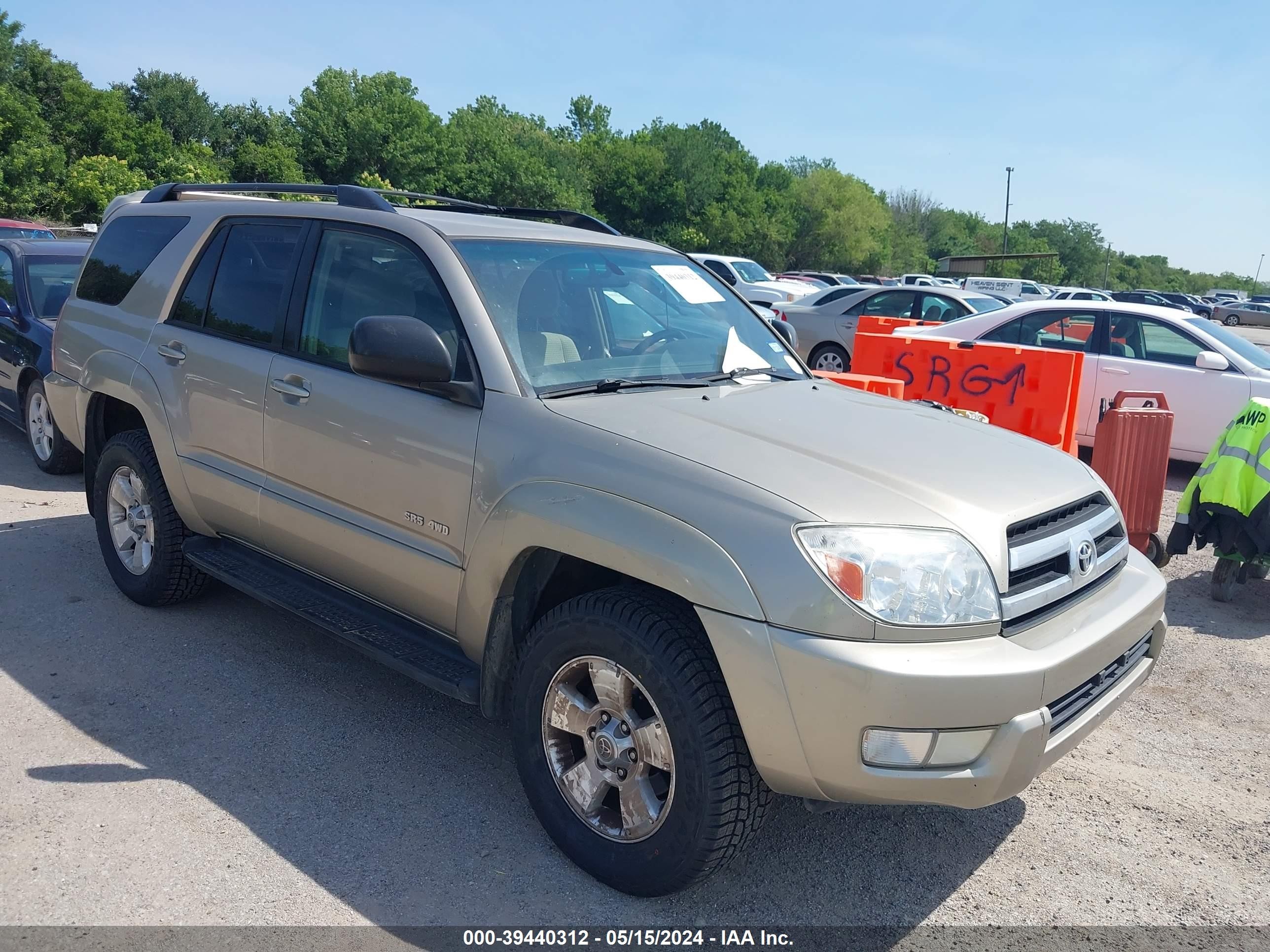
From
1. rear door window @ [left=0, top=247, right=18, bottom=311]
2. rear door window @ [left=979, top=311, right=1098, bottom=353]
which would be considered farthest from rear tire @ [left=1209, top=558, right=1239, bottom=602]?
rear door window @ [left=0, top=247, right=18, bottom=311]

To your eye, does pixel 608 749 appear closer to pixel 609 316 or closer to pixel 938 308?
pixel 609 316

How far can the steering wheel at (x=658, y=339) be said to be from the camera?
3660 millimetres

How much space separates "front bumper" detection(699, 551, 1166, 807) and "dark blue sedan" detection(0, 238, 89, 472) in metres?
6.72

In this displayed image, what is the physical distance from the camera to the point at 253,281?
421cm

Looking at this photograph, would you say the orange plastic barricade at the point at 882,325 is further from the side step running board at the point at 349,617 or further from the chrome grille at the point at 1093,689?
the side step running board at the point at 349,617

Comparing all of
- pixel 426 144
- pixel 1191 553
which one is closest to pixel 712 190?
pixel 426 144

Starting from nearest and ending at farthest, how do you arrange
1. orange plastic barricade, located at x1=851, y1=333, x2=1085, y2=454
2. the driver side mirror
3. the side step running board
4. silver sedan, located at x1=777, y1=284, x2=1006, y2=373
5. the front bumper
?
the front bumper, the driver side mirror, the side step running board, orange plastic barricade, located at x1=851, y1=333, x2=1085, y2=454, silver sedan, located at x1=777, y1=284, x2=1006, y2=373

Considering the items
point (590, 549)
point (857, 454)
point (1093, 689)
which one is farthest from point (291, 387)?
point (1093, 689)

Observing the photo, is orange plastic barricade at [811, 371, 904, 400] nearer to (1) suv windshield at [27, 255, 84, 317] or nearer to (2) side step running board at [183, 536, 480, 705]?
(2) side step running board at [183, 536, 480, 705]

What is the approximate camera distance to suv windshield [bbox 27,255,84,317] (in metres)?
7.92

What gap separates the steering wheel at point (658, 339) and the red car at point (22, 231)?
12.0m

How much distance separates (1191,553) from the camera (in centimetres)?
676

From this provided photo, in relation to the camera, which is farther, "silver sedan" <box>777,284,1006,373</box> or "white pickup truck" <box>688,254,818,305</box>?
"white pickup truck" <box>688,254,818,305</box>

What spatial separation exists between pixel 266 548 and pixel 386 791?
1276 millimetres
